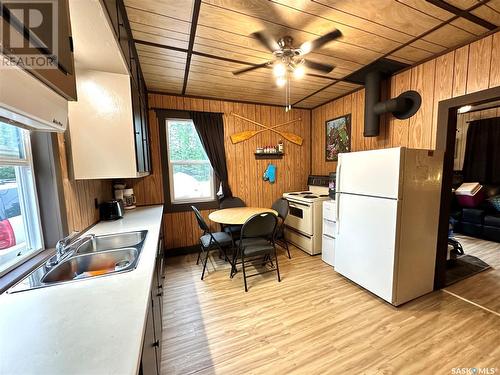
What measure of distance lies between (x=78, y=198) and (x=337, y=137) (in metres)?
3.54

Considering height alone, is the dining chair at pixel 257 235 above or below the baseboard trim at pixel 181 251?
above

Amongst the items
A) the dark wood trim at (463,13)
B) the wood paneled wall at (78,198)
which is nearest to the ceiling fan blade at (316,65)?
the dark wood trim at (463,13)

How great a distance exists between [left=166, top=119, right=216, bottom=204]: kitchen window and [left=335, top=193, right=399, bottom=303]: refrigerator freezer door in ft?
6.86

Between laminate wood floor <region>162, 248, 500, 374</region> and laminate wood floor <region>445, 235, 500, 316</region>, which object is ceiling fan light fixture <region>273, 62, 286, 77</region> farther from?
laminate wood floor <region>445, 235, 500, 316</region>

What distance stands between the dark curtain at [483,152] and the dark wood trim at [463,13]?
11.2ft

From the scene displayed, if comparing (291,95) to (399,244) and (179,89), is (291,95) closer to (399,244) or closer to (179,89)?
(179,89)

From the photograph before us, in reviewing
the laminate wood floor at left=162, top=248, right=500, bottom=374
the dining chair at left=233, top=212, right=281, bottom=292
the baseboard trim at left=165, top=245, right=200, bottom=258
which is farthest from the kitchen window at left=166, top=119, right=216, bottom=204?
the laminate wood floor at left=162, top=248, right=500, bottom=374

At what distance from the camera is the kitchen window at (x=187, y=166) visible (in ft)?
10.9

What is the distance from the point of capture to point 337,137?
353cm

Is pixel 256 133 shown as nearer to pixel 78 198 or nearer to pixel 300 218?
pixel 300 218

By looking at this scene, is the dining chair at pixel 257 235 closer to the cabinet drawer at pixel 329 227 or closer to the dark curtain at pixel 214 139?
the cabinet drawer at pixel 329 227

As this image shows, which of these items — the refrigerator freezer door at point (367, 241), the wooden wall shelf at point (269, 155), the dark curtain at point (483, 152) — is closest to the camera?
the refrigerator freezer door at point (367, 241)

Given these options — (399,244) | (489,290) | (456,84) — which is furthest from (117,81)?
(489,290)

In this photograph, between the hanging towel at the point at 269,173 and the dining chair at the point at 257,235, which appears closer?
the dining chair at the point at 257,235
